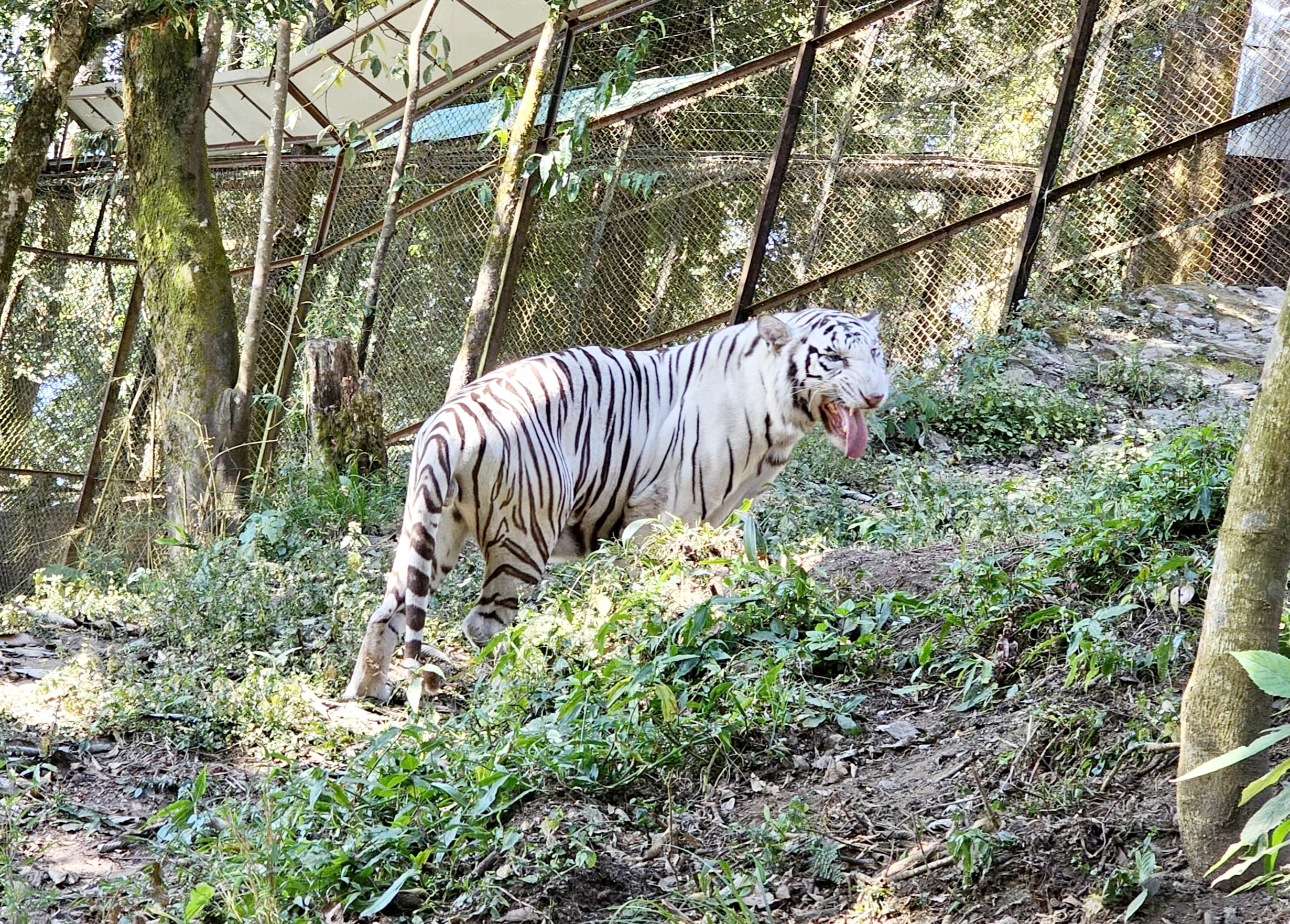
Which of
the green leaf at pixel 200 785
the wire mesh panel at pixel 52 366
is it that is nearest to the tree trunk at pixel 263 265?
the wire mesh panel at pixel 52 366

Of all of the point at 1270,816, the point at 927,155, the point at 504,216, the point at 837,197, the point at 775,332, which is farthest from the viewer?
the point at 927,155

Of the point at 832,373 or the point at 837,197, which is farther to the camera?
the point at 837,197

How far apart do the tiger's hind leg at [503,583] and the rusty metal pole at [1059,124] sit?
4778 mm

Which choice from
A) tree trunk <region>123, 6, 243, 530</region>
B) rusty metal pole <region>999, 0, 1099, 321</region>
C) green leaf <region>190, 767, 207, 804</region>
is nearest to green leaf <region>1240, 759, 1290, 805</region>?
green leaf <region>190, 767, 207, 804</region>

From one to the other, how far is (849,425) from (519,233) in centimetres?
362

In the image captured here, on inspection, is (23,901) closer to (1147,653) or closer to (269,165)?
(1147,653)

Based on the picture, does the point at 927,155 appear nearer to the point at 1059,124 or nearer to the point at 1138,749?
the point at 1059,124

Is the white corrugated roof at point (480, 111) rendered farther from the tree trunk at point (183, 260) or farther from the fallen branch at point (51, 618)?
the fallen branch at point (51, 618)

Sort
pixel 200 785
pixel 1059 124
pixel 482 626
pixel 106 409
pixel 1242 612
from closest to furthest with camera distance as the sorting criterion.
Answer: pixel 1242 612 < pixel 200 785 < pixel 482 626 < pixel 1059 124 < pixel 106 409

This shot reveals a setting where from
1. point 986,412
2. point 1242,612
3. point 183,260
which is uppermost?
point 183,260

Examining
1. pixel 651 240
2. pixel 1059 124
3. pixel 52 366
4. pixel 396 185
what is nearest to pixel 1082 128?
pixel 1059 124

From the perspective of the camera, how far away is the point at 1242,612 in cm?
252

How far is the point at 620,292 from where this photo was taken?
10.1 metres

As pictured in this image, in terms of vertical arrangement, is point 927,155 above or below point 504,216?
above
